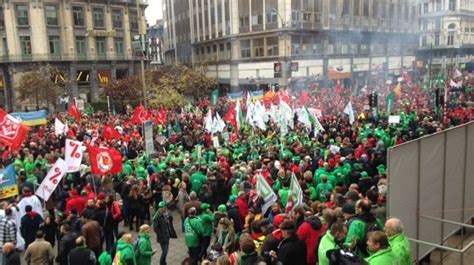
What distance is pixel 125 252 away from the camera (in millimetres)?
7137

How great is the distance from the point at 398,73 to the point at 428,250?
54632 millimetres

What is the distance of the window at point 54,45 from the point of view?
5122 centimetres

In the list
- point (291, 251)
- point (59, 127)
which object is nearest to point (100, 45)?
point (59, 127)

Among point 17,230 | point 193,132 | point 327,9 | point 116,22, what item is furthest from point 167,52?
point 17,230

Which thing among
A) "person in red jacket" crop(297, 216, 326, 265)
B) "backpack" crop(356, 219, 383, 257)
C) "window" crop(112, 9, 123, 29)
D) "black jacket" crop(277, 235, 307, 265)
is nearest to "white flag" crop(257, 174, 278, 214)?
"person in red jacket" crop(297, 216, 326, 265)

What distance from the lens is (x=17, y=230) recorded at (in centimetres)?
946

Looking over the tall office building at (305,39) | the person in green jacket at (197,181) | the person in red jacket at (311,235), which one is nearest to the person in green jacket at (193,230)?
the person in red jacket at (311,235)

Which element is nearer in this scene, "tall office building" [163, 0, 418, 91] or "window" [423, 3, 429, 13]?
"tall office building" [163, 0, 418, 91]

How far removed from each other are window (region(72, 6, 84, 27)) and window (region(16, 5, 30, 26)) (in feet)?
16.9

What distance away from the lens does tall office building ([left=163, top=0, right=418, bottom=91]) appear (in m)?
49.1

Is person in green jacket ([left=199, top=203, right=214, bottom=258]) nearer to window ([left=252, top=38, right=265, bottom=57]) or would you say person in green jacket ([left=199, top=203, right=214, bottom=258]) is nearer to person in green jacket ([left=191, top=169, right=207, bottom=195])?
person in green jacket ([left=191, top=169, right=207, bottom=195])

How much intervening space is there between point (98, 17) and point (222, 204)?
49.0 meters

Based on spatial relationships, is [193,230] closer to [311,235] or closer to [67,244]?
[67,244]

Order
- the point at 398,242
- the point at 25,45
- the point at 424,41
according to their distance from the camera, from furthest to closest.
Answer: the point at 424,41 < the point at 25,45 < the point at 398,242
